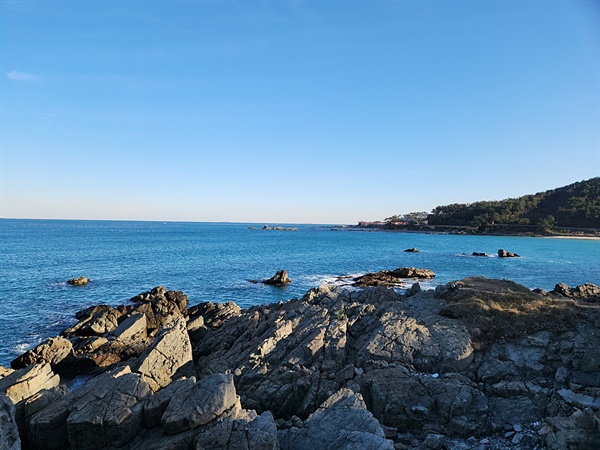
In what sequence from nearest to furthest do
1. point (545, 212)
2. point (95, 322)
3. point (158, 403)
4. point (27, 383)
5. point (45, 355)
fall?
point (158, 403) → point (27, 383) → point (45, 355) → point (95, 322) → point (545, 212)

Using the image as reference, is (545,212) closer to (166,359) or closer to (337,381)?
(337,381)

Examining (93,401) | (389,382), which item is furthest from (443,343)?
(93,401)

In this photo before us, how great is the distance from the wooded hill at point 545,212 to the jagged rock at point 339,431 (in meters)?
176

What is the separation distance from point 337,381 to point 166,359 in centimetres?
989

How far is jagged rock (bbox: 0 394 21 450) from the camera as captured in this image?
9297mm

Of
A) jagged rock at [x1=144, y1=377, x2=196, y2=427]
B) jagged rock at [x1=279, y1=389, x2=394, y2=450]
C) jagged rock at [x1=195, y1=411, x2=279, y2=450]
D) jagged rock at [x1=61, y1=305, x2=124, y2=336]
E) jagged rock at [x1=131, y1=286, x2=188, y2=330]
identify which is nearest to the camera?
jagged rock at [x1=195, y1=411, x2=279, y2=450]

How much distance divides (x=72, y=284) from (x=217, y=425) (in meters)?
49.9

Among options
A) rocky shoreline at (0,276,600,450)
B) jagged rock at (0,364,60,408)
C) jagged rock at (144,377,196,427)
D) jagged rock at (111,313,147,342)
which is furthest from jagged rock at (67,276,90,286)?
jagged rock at (144,377,196,427)

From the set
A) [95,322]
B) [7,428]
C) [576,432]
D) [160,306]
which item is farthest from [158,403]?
[160,306]

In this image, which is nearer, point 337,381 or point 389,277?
point 337,381

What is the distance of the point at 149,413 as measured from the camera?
11.7m

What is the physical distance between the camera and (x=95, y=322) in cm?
3134

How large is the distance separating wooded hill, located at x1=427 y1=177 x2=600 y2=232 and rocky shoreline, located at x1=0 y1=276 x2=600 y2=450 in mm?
158168

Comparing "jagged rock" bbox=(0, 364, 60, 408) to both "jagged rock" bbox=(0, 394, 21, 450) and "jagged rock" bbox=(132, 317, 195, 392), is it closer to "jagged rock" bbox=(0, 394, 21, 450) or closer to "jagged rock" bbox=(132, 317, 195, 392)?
"jagged rock" bbox=(0, 394, 21, 450)
